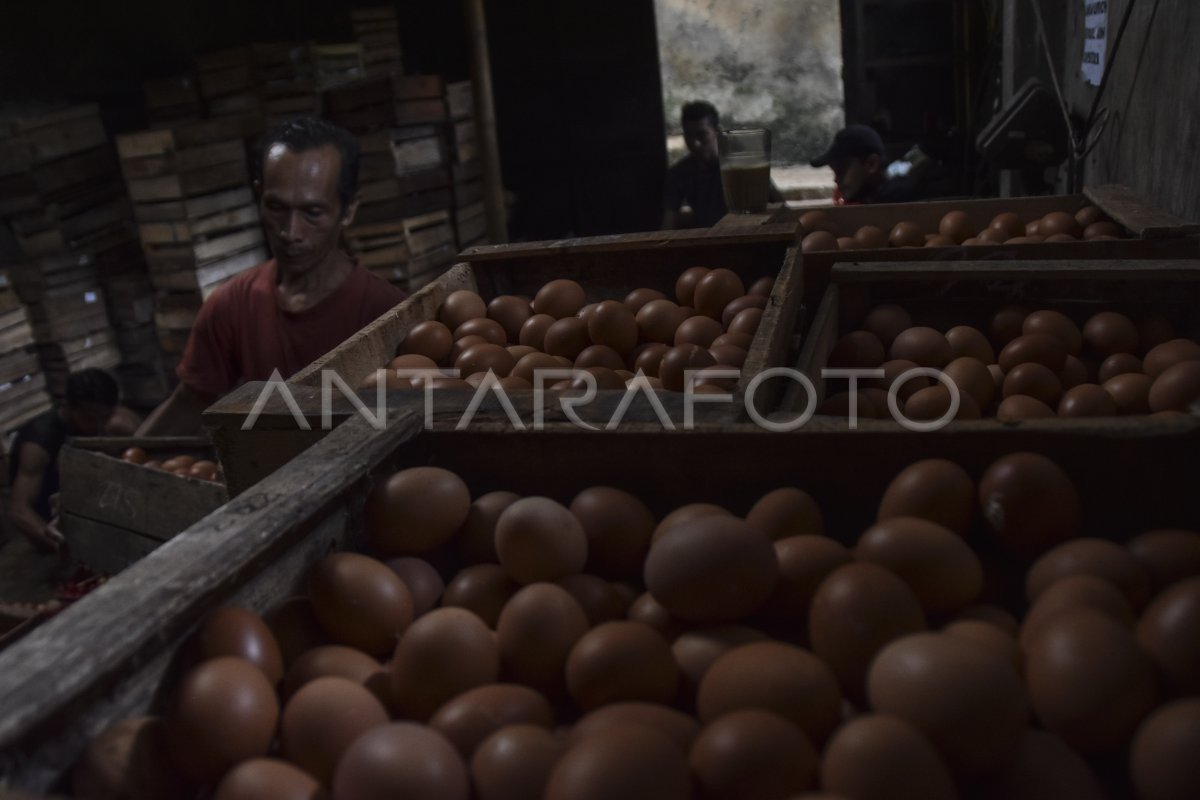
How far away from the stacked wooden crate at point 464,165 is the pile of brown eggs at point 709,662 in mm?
6543

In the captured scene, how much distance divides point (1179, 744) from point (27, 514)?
17.8 feet

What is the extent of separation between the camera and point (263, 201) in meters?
3.36

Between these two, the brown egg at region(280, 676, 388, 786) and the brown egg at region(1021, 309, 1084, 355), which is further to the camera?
the brown egg at region(1021, 309, 1084, 355)

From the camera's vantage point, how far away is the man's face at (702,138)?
7059 millimetres

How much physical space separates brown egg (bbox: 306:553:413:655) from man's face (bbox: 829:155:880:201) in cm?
525

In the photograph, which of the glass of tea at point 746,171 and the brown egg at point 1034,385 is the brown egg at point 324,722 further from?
the glass of tea at point 746,171

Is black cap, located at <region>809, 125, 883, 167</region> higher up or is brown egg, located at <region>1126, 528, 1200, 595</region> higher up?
black cap, located at <region>809, 125, 883, 167</region>

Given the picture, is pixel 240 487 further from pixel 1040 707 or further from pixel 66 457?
pixel 66 457

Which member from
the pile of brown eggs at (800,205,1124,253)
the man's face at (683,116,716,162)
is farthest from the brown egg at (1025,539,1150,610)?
the man's face at (683,116,716,162)

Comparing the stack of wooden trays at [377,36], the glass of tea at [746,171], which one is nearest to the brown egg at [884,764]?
the glass of tea at [746,171]

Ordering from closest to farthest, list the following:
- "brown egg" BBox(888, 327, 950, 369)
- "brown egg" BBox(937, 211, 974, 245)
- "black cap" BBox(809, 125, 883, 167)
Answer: "brown egg" BBox(888, 327, 950, 369) < "brown egg" BBox(937, 211, 974, 245) < "black cap" BBox(809, 125, 883, 167)

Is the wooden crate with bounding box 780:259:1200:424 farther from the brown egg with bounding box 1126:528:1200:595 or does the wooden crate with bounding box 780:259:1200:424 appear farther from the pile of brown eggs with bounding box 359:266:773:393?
the brown egg with bounding box 1126:528:1200:595

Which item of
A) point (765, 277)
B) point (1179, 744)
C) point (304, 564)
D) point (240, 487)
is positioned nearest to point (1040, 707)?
point (1179, 744)

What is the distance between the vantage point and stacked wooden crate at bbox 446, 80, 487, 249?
7965mm
